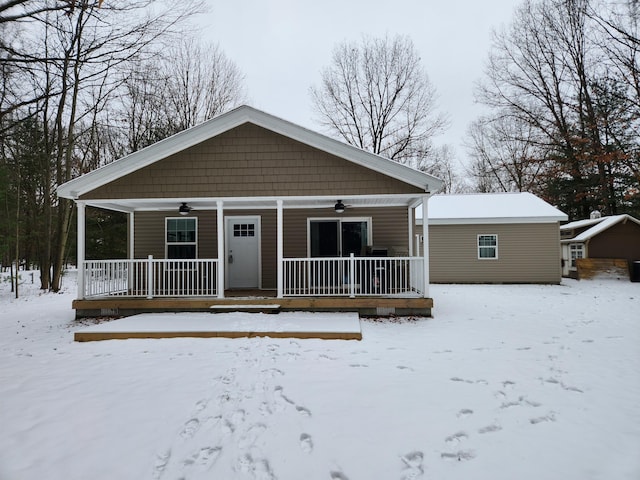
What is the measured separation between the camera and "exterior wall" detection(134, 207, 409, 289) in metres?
10.4

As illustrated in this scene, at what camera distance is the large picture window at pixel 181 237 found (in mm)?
10562

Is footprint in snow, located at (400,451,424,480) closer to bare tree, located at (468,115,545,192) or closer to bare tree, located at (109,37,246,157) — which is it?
bare tree, located at (109,37,246,157)

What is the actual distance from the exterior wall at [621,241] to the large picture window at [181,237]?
15756 millimetres

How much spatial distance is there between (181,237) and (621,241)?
16.8m

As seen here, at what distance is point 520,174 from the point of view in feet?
82.0

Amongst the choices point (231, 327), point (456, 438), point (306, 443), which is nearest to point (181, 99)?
point (231, 327)

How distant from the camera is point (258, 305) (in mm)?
8062

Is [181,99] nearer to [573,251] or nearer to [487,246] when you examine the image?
[487,246]

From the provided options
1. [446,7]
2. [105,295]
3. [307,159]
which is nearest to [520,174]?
[446,7]

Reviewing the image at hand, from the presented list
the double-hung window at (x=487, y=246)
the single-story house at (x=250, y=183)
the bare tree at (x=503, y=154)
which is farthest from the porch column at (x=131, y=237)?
the bare tree at (x=503, y=154)

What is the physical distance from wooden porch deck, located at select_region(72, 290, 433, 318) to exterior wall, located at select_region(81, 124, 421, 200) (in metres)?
2.23

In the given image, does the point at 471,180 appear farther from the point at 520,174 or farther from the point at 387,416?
the point at 387,416

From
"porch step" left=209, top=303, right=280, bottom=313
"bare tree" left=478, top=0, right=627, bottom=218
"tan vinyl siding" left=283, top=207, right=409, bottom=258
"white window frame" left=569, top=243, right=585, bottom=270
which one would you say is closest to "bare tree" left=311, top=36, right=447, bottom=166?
"bare tree" left=478, top=0, right=627, bottom=218

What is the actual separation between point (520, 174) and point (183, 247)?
74.5 ft
